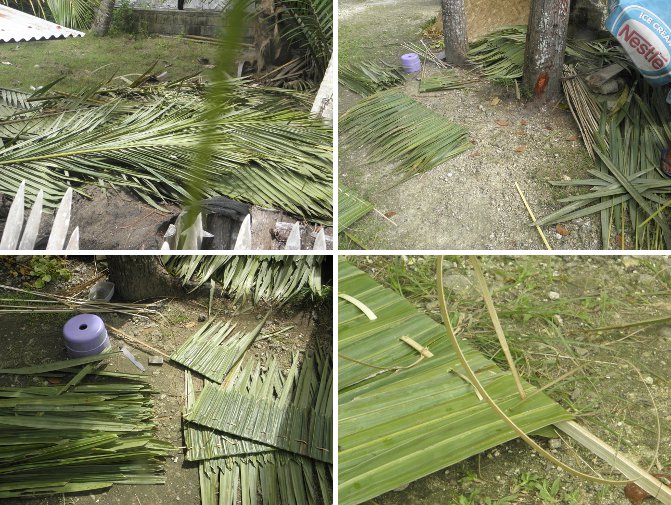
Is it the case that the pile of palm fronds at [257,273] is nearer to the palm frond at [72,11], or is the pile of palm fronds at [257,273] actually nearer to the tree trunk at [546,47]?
the palm frond at [72,11]

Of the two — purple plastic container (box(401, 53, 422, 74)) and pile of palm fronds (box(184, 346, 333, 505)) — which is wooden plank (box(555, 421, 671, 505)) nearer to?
pile of palm fronds (box(184, 346, 333, 505))

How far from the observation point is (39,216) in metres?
1.71

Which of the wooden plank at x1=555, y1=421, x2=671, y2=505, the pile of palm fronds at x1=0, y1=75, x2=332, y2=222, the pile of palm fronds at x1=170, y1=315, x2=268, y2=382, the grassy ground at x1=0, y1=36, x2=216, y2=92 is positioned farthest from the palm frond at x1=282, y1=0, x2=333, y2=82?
the wooden plank at x1=555, y1=421, x2=671, y2=505

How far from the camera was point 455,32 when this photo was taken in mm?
2566

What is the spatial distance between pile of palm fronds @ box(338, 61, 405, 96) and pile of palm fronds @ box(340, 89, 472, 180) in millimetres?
81

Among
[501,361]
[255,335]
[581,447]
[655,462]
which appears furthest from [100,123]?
[655,462]

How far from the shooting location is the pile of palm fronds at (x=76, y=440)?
145 centimetres

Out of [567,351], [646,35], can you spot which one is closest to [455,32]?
[646,35]

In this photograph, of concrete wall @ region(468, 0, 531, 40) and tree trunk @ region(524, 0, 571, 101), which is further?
concrete wall @ region(468, 0, 531, 40)

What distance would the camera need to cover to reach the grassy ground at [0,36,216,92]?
202 centimetres

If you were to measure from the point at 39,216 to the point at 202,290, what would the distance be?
48 cm

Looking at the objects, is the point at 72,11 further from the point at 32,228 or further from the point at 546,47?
the point at 546,47

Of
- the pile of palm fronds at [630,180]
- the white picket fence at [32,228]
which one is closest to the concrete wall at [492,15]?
the pile of palm fronds at [630,180]

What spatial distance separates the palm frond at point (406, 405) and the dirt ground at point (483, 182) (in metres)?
0.40
